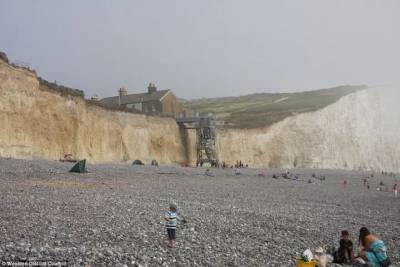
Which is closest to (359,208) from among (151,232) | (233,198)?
(233,198)

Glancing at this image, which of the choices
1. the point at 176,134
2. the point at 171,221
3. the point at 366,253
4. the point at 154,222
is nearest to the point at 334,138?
the point at 176,134

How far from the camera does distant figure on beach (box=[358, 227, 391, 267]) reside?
8773mm

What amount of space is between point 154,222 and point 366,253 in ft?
13.8

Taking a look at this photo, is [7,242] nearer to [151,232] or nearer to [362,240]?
[151,232]

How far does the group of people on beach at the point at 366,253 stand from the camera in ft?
28.9

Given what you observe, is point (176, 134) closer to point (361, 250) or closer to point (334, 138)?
point (334, 138)

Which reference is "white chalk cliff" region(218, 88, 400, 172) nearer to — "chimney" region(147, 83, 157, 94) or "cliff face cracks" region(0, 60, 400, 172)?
"cliff face cracks" region(0, 60, 400, 172)

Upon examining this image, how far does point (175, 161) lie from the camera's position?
135 ft

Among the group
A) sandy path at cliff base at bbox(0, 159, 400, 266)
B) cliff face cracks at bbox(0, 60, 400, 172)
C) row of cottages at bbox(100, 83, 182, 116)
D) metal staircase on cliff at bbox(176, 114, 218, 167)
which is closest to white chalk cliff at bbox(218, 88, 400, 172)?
cliff face cracks at bbox(0, 60, 400, 172)

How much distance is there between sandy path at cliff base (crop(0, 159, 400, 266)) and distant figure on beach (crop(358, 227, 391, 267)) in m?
1.20

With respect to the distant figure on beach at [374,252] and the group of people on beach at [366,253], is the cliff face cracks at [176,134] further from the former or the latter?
the distant figure on beach at [374,252]

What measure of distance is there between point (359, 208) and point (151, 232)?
423 inches

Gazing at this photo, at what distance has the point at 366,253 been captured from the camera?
352 inches

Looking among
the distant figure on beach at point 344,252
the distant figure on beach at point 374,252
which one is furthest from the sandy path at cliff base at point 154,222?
the distant figure on beach at point 374,252
